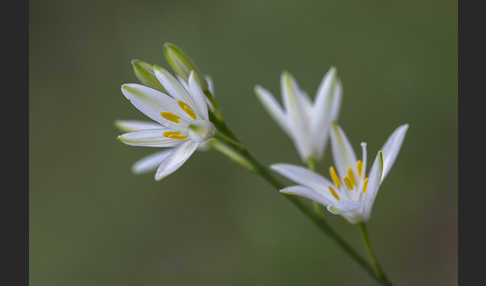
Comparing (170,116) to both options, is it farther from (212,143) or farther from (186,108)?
(212,143)

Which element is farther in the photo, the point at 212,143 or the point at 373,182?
the point at 212,143

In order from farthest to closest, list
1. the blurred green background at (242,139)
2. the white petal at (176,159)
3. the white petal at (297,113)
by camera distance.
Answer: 1. the blurred green background at (242,139)
2. the white petal at (297,113)
3. the white petal at (176,159)

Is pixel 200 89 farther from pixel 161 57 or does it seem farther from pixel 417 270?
pixel 161 57

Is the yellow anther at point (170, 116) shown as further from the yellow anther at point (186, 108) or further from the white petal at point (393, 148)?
the white petal at point (393, 148)

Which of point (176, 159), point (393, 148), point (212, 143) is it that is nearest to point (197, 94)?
point (176, 159)

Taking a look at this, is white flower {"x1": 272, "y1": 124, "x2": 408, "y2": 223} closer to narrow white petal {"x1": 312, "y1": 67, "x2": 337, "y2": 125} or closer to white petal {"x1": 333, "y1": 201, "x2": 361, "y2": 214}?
white petal {"x1": 333, "y1": 201, "x2": 361, "y2": 214}

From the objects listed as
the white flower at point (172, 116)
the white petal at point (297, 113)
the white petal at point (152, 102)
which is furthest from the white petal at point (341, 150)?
the white petal at point (152, 102)
